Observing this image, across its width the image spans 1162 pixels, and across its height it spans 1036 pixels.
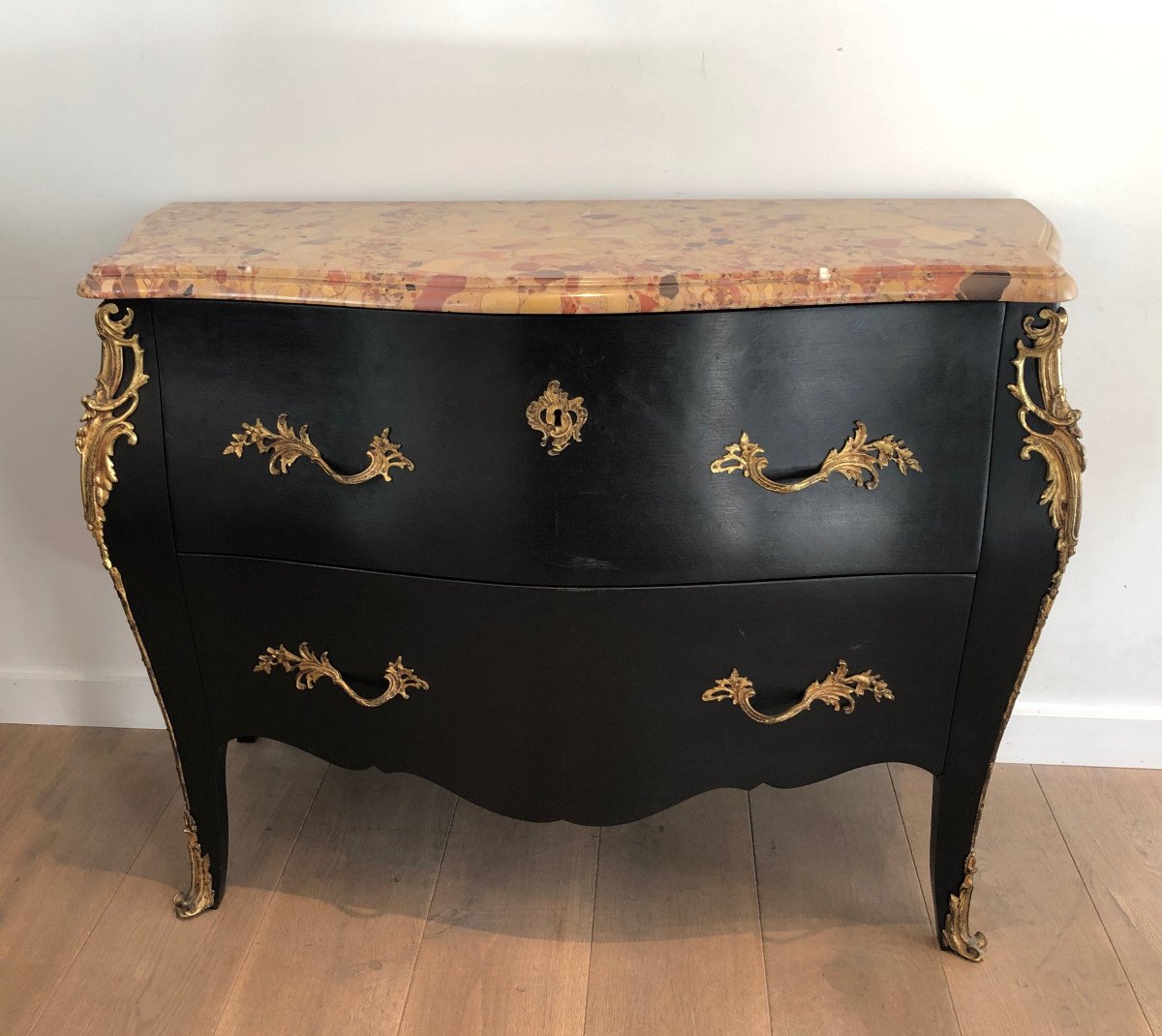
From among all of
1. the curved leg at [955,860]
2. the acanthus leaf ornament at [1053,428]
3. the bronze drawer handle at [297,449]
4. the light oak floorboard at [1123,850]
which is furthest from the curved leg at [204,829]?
the light oak floorboard at [1123,850]

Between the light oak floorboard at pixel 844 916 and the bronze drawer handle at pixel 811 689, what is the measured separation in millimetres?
346

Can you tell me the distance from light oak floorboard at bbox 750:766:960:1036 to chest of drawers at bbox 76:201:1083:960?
0.54 feet

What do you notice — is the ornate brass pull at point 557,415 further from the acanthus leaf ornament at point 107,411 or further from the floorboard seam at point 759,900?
the floorboard seam at point 759,900

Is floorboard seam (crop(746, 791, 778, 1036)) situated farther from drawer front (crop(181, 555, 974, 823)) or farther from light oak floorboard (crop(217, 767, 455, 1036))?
light oak floorboard (crop(217, 767, 455, 1036))

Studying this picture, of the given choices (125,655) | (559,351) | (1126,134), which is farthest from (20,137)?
(1126,134)

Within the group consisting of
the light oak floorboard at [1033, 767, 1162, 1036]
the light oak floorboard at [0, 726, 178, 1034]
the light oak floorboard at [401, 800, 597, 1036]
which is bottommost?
the light oak floorboard at [0, 726, 178, 1034]

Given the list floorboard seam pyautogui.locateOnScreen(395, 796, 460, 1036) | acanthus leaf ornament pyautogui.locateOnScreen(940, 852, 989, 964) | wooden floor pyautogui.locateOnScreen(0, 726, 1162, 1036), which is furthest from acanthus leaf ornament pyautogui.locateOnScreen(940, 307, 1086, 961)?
floorboard seam pyautogui.locateOnScreen(395, 796, 460, 1036)

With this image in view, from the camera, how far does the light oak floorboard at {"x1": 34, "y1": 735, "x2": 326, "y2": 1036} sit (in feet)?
4.09

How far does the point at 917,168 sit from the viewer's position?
133 cm

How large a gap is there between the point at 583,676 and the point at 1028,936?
66 cm

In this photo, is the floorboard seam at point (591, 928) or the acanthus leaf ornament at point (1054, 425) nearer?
the acanthus leaf ornament at point (1054, 425)

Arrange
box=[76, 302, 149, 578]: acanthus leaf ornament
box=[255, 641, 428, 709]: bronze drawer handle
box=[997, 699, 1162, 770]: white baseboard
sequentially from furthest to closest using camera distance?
box=[997, 699, 1162, 770]: white baseboard
box=[255, 641, 428, 709]: bronze drawer handle
box=[76, 302, 149, 578]: acanthus leaf ornament

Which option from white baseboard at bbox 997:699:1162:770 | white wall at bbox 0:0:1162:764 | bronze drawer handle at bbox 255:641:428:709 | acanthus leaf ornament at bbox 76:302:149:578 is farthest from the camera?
white baseboard at bbox 997:699:1162:770

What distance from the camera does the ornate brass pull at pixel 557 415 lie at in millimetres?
1000
